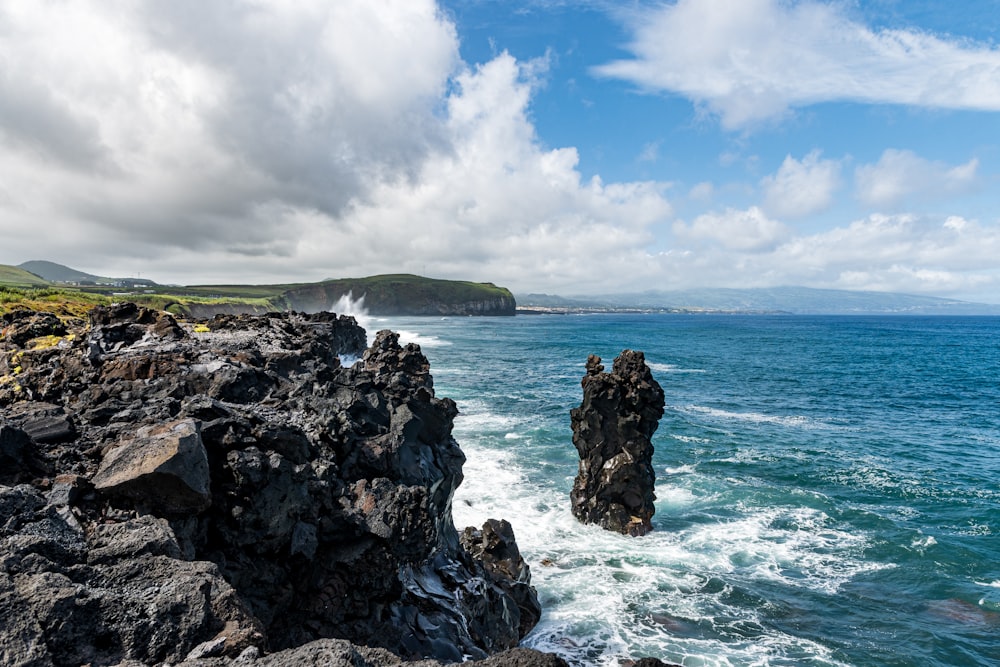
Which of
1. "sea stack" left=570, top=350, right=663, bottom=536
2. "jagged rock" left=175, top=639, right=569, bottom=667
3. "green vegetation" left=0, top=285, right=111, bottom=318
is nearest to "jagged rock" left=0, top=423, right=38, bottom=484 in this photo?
"jagged rock" left=175, top=639, right=569, bottom=667

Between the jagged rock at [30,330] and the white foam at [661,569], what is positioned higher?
the jagged rock at [30,330]

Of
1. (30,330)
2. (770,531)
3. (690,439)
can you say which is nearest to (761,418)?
(690,439)

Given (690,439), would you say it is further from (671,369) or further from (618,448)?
(671,369)

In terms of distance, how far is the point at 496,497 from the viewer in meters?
28.6

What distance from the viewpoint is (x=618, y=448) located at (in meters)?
27.5

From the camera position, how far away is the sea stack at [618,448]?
2616cm

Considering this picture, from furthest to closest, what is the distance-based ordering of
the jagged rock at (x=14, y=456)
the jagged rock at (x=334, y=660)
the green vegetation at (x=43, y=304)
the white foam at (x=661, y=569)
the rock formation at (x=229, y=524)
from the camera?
the green vegetation at (x=43, y=304) < the white foam at (x=661, y=569) < the jagged rock at (x=14, y=456) < the rock formation at (x=229, y=524) < the jagged rock at (x=334, y=660)

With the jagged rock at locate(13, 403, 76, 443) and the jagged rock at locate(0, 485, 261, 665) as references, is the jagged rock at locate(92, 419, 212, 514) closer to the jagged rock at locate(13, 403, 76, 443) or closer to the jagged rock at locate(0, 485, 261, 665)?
the jagged rock at locate(0, 485, 261, 665)

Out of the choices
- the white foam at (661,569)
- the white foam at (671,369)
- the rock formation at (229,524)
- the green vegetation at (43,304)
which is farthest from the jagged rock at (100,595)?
the white foam at (671,369)

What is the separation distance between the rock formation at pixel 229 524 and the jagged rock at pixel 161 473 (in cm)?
3

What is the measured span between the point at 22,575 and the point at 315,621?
16.1 feet

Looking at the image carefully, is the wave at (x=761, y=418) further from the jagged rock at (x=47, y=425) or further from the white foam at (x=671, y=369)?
the jagged rock at (x=47, y=425)

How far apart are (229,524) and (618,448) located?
69.7 feet

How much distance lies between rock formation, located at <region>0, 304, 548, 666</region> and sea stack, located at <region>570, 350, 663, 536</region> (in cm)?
846
